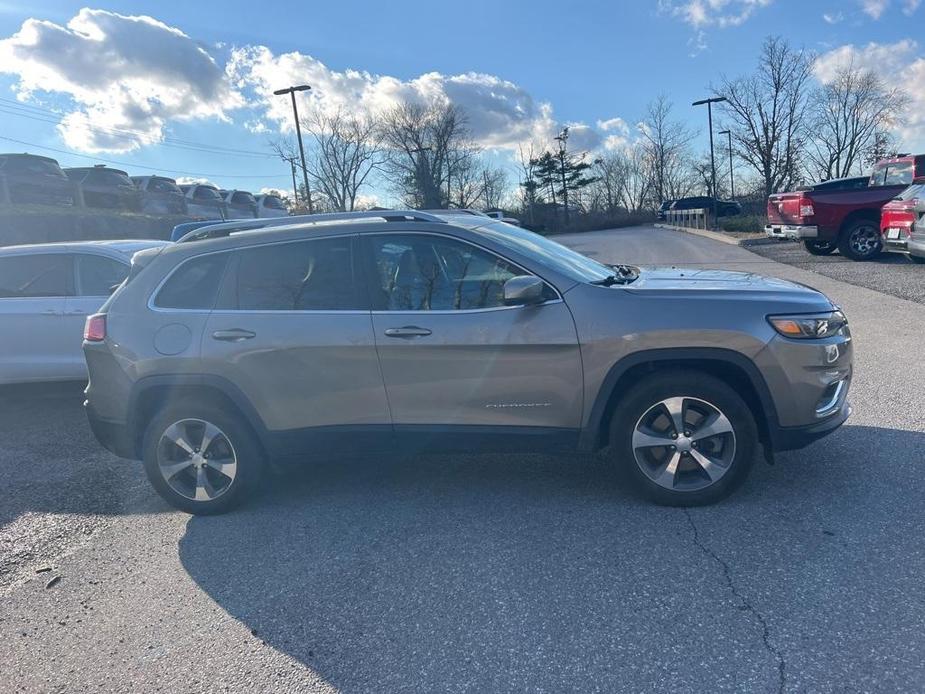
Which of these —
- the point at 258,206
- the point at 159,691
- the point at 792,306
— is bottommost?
the point at 159,691

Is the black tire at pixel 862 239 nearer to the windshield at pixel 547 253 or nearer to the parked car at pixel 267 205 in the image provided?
the windshield at pixel 547 253

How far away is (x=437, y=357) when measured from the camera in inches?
149

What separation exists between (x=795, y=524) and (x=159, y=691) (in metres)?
3.08

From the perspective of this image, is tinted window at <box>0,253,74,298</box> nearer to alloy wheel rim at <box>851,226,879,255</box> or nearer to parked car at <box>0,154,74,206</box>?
parked car at <box>0,154,74,206</box>

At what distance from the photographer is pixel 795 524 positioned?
3.48m

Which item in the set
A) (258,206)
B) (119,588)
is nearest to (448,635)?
(119,588)

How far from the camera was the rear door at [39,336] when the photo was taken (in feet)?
21.2

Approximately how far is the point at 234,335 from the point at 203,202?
24.6m

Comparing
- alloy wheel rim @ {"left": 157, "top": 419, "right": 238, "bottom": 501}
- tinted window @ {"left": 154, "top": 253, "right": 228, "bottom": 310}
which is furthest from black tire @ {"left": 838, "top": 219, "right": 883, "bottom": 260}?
alloy wheel rim @ {"left": 157, "top": 419, "right": 238, "bottom": 501}

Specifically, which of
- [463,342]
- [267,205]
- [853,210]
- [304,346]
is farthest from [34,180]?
[853,210]

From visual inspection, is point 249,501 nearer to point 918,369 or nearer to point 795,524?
point 795,524

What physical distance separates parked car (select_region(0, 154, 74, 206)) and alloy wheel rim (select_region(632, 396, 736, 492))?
20830mm

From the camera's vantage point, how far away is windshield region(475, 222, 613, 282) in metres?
3.95

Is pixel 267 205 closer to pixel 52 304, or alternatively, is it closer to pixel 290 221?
pixel 52 304
